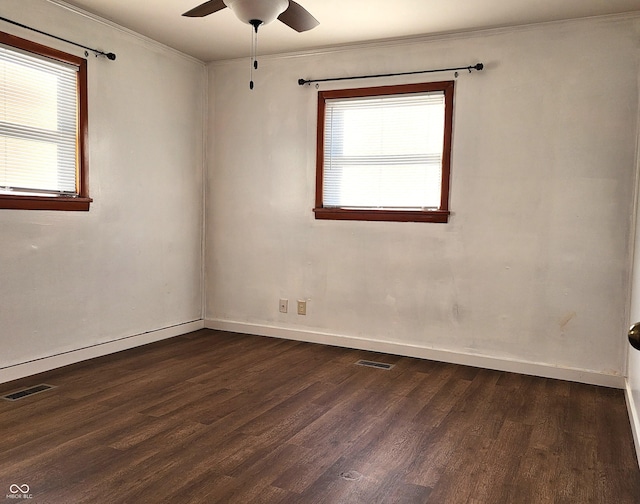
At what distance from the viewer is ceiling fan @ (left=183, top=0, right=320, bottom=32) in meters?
2.59

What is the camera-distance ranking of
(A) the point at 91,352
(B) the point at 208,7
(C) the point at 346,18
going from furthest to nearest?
(A) the point at 91,352, (C) the point at 346,18, (B) the point at 208,7

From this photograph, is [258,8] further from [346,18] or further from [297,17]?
[346,18]

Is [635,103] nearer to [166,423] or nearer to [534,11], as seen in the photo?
[534,11]

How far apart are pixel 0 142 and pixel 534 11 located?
358 centimetres

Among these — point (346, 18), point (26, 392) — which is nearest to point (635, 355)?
point (346, 18)

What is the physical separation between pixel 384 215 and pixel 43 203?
8.23 ft

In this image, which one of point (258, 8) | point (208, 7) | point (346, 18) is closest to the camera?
point (258, 8)

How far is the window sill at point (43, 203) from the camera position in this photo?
133 inches

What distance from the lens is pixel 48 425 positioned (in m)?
2.71

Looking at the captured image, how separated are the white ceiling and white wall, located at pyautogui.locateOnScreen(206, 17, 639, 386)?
15cm

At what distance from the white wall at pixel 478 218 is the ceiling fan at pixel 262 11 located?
136 centimetres

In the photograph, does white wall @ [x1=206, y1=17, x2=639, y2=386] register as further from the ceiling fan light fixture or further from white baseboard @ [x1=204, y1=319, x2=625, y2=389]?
Answer: the ceiling fan light fixture

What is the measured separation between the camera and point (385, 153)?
4.34 metres

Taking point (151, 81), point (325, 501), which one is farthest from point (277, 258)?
point (325, 501)
